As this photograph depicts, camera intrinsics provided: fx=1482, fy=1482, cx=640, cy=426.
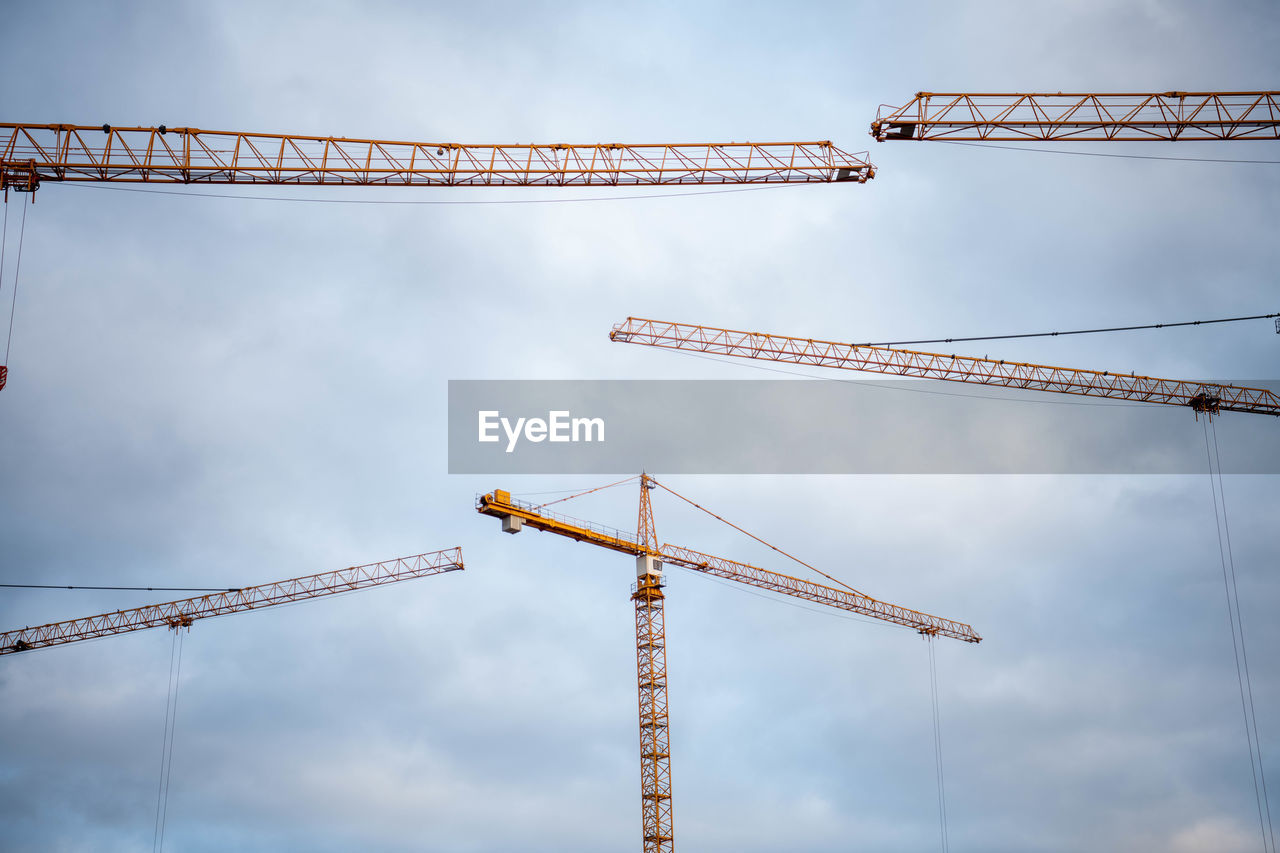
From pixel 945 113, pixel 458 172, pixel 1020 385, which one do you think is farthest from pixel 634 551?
pixel 945 113

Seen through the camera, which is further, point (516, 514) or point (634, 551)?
point (634, 551)

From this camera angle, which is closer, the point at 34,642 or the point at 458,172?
the point at 458,172

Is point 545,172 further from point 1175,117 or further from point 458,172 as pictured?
point 1175,117

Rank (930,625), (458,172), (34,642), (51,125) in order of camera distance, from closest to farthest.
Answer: (51,125)
(458,172)
(34,642)
(930,625)

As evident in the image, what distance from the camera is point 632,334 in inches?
4515

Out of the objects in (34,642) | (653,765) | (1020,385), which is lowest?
(653,765)

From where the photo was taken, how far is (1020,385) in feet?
363

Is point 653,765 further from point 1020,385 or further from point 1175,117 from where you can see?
point 1175,117

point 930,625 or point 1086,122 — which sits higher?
point 1086,122

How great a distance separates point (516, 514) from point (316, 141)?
30.8 meters

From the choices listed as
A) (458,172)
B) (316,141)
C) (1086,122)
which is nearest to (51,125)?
(316,141)

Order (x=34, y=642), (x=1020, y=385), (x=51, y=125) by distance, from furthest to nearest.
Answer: (x=34, y=642), (x=1020, y=385), (x=51, y=125)

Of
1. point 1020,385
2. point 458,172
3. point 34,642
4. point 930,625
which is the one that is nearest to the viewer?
point 458,172

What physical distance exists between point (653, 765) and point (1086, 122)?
5700cm
